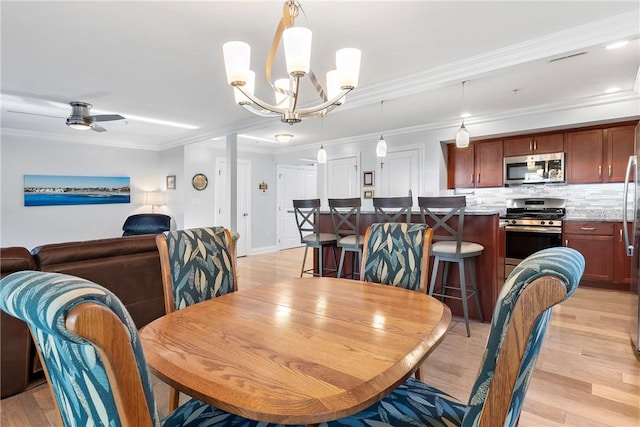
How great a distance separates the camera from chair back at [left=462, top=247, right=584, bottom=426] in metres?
0.54

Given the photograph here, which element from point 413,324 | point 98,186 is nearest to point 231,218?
point 98,186

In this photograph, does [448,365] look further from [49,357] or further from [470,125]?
[470,125]

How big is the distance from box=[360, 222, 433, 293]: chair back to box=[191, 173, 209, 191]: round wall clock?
5.11 m

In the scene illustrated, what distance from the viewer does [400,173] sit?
5.45 metres

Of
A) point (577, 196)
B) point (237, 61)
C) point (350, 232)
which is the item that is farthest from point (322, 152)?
point (577, 196)

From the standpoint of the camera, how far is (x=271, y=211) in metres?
7.54

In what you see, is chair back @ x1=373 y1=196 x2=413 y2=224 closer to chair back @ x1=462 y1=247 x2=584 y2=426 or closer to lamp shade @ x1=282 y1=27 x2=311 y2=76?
lamp shade @ x1=282 y1=27 x2=311 y2=76

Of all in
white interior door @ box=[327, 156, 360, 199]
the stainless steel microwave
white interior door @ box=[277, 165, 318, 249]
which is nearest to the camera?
the stainless steel microwave

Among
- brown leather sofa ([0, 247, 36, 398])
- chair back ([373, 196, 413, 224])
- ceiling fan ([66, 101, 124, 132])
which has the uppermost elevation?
ceiling fan ([66, 101, 124, 132])

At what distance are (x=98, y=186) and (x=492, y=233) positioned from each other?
6.45m

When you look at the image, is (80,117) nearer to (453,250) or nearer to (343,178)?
(343,178)

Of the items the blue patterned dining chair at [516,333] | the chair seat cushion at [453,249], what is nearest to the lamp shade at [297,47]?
the blue patterned dining chair at [516,333]

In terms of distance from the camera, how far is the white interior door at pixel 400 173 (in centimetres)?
528

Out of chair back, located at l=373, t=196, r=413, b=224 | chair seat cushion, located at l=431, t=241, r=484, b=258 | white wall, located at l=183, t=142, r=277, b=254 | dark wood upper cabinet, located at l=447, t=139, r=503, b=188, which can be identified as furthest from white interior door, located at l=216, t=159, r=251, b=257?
chair seat cushion, located at l=431, t=241, r=484, b=258
